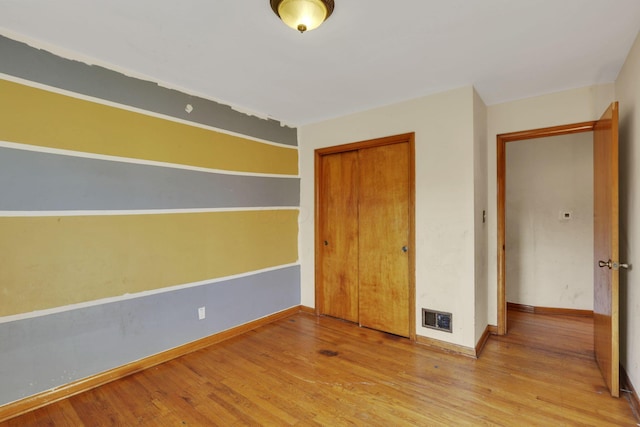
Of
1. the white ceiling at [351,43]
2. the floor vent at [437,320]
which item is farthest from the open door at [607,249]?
the floor vent at [437,320]

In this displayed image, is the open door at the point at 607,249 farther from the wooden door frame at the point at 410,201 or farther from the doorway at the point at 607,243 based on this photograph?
the wooden door frame at the point at 410,201

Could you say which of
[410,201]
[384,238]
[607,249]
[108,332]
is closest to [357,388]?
[384,238]

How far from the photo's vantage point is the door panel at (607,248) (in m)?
1.97

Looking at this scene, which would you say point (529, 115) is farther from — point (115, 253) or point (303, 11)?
point (115, 253)

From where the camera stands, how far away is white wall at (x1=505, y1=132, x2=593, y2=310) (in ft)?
11.8

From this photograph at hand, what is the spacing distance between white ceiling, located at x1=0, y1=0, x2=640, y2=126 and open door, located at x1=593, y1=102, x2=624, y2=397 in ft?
1.87

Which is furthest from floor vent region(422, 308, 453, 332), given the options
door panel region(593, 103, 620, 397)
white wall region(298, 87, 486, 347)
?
door panel region(593, 103, 620, 397)

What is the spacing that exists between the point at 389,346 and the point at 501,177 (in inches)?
80.2

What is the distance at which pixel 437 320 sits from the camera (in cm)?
281

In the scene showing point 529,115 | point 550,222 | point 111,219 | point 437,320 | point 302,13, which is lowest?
point 437,320

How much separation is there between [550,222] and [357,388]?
3287 mm

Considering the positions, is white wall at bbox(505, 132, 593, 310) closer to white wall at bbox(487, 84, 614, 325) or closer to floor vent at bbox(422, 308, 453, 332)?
white wall at bbox(487, 84, 614, 325)

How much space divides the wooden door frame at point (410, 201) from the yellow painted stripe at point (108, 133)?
32.4 inches

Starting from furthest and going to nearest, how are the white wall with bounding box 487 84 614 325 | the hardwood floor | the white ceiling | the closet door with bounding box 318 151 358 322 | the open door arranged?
the closet door with bounding box 318 151 358 322 < the white wall with bounding box 487 84 614 325 < the open door < the hardwood floor < the white ceiling
